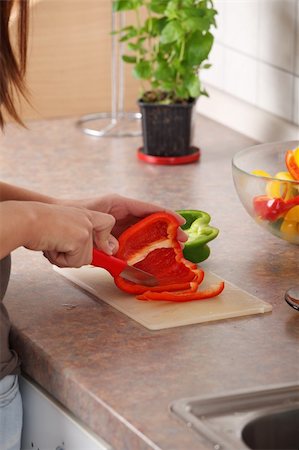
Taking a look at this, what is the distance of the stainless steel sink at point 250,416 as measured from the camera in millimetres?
1180

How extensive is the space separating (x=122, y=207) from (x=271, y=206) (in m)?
0.23

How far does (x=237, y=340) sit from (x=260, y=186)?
0.36m

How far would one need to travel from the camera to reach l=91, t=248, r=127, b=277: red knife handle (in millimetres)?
1501

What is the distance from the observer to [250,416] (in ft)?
3.99

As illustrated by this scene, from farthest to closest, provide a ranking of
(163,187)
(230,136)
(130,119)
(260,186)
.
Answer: (130,119) → (230,136) → (163,187) → (260,186)

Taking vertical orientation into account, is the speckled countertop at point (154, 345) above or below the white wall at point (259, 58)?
below

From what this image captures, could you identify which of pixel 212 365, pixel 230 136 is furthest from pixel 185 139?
pixel 212 365

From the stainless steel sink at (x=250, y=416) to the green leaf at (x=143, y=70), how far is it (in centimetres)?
109

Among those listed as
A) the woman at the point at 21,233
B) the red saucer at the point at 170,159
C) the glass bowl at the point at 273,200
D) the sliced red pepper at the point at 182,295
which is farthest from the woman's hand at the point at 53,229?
the red saucer at the point at 170,159

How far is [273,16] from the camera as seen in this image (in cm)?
222

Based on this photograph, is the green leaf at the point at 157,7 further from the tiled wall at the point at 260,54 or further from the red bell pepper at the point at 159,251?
the red bell pepper at the point at 159,251

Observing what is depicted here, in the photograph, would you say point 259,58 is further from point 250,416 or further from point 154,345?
point 250,416

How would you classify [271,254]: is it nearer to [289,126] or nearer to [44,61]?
[289,126]

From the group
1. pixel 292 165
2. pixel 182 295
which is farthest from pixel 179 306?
pixel 292 165
